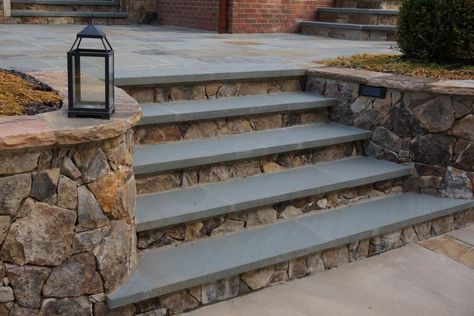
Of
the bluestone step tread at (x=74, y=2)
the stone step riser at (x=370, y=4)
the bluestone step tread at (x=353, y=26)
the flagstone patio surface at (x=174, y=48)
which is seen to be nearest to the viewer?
the flagstone patio surface at (x=174, y=48)

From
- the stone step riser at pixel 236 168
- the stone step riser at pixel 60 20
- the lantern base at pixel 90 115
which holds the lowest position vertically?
the stone step riser at pixel 236 168

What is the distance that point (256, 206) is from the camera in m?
3.23

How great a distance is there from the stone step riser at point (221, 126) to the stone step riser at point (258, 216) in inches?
26.6

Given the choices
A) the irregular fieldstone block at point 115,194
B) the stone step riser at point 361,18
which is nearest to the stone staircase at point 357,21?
the stone step riser at point 361,18

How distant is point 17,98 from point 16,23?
6.70 metres

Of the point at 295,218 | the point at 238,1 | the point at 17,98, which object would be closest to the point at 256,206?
the point at 295,218

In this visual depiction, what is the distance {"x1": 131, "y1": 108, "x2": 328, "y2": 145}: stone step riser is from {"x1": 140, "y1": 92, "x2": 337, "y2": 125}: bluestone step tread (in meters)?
0.05

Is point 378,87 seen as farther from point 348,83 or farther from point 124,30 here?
point 124,30

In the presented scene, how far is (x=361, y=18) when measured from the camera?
27.2 ft

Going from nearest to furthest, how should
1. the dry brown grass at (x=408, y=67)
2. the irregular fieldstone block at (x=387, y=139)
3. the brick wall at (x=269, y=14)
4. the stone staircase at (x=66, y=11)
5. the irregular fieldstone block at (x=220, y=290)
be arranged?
the irregular fieldstone block at (x=220, y=290), the irregular fieldstone block at (x=387, y=139), the dry brown grass at (x=408, y=67), the brick wall at (x=269, y=14), the stone staircase at (x=66, y=11)

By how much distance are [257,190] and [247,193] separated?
8 cm

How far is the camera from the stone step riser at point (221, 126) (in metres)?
3.45

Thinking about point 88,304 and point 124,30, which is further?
point 124,30

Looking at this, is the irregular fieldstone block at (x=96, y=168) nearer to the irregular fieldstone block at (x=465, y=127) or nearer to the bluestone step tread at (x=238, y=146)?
the bluestone step tread at (x=238, y=146)
